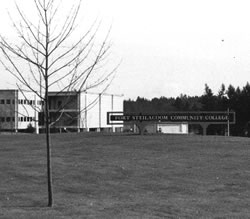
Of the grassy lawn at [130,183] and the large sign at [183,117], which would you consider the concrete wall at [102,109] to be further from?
A: the grassy lawn at [130,183]

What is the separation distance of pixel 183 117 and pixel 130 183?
2170 cm

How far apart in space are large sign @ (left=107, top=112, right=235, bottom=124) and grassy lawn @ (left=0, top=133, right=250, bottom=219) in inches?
413

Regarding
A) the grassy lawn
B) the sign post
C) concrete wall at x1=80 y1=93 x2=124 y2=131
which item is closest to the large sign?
the sign post

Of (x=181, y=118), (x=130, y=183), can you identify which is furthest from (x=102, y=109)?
(x=130, y=183)

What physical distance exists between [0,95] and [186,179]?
231 ft

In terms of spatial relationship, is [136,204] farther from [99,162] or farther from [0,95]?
[0,95]

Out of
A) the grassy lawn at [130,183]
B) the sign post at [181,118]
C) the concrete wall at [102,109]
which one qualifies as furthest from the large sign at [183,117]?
the concrete wall at [102,109]

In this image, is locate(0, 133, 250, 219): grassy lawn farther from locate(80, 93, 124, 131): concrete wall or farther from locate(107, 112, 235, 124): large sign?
locate(80, 93, 124, 131): concrete wall

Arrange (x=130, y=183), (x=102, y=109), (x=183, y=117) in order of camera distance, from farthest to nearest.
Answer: (x=102, y=109), (x=183, y=117), (x=130, y=183)

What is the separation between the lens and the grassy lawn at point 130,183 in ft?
35.9

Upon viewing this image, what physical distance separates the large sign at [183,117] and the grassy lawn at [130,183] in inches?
413

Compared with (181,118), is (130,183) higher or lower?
lower

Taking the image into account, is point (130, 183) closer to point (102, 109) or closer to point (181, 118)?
point (181, 118)

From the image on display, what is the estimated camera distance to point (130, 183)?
1485 centimetres
